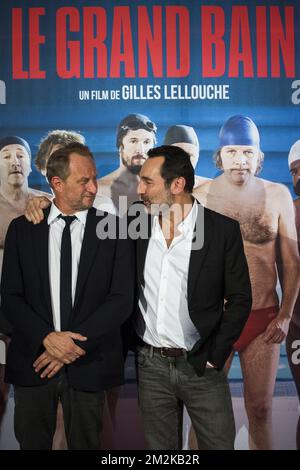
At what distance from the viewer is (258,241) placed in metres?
3.79

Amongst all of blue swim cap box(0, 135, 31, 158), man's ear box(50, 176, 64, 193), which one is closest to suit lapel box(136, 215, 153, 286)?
man's ear box(50, 176, 64, 193)

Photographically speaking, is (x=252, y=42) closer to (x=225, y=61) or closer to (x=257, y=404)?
(x=225, y=61)

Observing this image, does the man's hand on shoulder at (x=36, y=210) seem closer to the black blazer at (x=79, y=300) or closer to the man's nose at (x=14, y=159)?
the black blazer at (x=79, y=300)

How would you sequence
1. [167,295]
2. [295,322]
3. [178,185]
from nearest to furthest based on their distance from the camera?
[167,295]
[178,185]
[295,322]

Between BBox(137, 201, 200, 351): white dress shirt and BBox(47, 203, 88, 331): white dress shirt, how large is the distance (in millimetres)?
330

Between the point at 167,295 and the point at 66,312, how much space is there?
465 millimetres

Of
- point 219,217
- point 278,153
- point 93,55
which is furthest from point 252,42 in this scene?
point 219,217

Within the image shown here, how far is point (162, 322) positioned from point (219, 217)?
1.85ft

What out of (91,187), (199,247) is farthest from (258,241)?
(91,187)

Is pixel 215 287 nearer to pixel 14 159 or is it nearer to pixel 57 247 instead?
pixel 57 247

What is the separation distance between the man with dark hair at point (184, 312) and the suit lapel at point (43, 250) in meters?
0.43

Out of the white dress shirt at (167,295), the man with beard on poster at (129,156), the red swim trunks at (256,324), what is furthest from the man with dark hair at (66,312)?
the red swim trunks at (256,324)

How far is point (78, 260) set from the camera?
2.81 m

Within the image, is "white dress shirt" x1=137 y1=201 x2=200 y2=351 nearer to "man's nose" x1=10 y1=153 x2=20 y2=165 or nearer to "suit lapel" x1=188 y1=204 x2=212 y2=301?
"suit lapel" x1=188 y1=204 x2=212 y2=301
